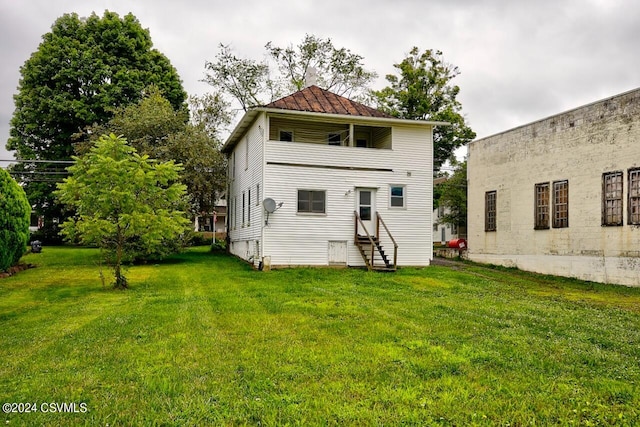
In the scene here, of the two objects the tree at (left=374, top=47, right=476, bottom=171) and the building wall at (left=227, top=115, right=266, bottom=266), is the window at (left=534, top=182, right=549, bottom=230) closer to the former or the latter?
the building wall at (left=227, top=115, right=266, bottom=266)

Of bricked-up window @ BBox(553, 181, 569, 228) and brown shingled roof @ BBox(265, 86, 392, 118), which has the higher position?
brown shingled roof @ BBox(265, 86, 392, 118)

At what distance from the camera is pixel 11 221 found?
53.4 feet

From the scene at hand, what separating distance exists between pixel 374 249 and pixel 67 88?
24032 millimetres

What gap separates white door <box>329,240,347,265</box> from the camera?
61.8ft

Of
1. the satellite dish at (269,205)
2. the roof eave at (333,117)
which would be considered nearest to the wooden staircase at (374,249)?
the satellite dish at (269,205)

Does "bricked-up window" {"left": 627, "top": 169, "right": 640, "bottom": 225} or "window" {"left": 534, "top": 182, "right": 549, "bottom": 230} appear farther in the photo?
"window" {"left": 534, "top": 182, "right": 549, "bottom": 230}

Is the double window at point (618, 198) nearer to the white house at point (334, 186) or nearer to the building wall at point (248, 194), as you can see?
the white house at point (334, 186)

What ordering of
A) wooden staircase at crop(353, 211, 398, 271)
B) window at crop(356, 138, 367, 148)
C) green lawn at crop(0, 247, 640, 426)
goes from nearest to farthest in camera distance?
green lawn at crop(0, 247, 640, 426)
wooden staircase at crop(353, 211, 398, 271)
window at crop(356, 138, 367, 148)

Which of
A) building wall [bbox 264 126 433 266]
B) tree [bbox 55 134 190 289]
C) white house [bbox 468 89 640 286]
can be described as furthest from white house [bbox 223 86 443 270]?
tree [bbox 55 134 190 289]

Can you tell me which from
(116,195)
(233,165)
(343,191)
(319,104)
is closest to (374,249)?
(343,191)

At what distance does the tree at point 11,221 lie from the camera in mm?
15789

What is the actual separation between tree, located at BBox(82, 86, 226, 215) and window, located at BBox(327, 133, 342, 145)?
688cm

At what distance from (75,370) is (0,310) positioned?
20.2 feet

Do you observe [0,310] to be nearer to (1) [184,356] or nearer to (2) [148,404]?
(1) [184,356]
